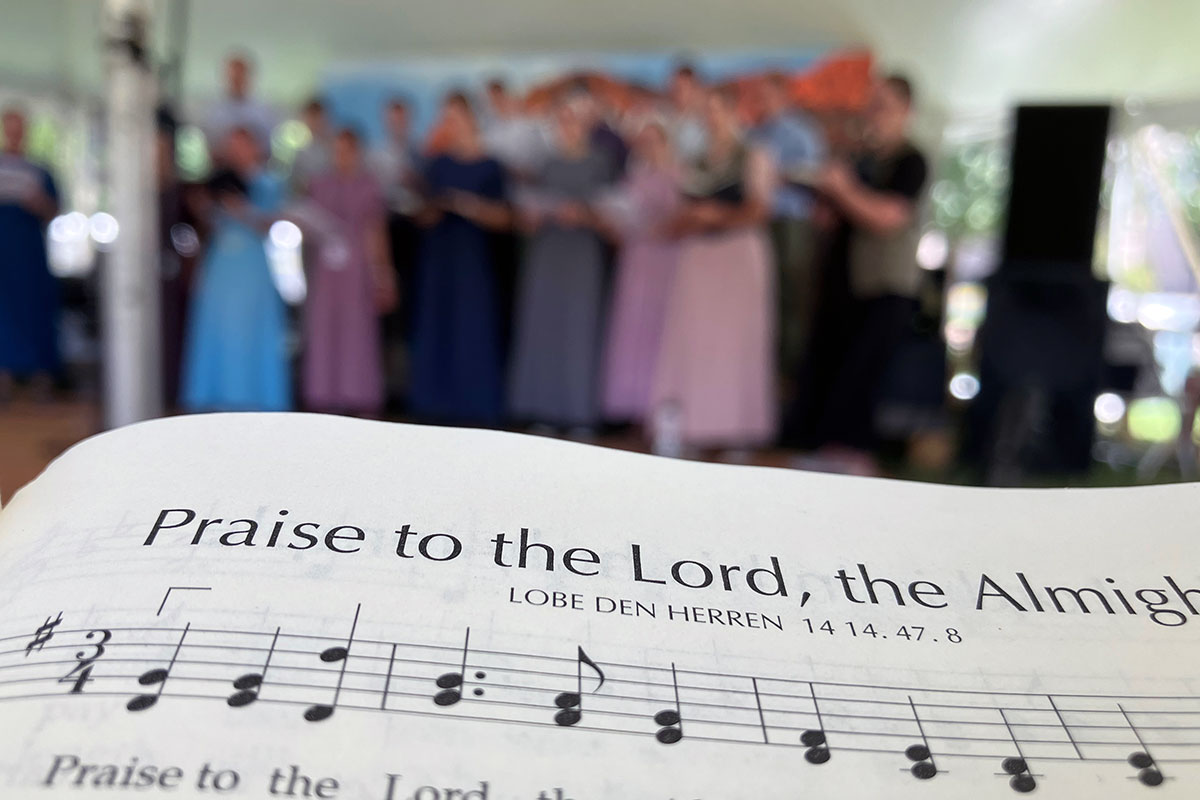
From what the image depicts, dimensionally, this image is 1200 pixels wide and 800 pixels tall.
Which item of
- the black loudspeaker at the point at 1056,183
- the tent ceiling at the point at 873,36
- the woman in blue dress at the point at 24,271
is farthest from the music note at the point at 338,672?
the tent ceiling at the point at 873,36

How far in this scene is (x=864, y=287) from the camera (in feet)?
4.26

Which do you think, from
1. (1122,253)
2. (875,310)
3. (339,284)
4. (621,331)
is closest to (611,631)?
(875,310)

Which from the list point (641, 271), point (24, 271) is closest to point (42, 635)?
point (641, 271)

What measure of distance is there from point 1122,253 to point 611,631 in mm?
2144

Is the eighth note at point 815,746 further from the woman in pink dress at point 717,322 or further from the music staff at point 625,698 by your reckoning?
the woman in pink dress at point 717,322

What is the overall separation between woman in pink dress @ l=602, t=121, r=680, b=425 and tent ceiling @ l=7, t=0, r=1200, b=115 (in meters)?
0.64

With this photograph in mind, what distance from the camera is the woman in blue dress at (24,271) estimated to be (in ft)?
5.39

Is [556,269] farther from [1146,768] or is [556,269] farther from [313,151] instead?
[1146,768]

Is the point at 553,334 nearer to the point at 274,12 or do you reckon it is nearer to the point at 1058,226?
the point at 1058,226

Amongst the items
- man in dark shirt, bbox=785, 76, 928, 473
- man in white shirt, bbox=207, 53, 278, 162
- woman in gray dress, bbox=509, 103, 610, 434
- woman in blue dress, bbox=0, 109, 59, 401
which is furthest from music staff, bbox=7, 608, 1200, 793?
woman in blue dress, bbox=0, 109, 59, 401

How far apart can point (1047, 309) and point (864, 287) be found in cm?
25

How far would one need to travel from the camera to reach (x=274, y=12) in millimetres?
2029

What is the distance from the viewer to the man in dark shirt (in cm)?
119

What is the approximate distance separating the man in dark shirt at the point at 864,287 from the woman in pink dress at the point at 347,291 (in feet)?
2.46
